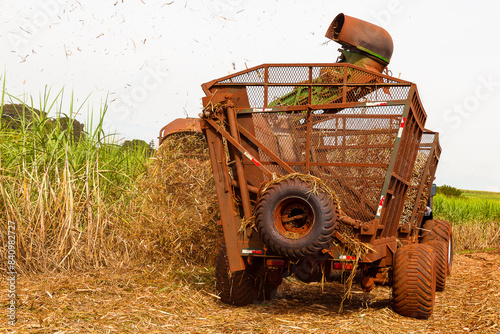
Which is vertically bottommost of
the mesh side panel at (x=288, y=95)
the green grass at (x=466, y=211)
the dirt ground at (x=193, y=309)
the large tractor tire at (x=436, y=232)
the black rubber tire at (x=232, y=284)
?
the dirt ground at (x=193, y=309)

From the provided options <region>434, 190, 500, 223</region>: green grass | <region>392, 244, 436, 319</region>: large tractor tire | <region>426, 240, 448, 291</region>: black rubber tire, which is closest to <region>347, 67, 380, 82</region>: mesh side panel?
<region>392, 244, 436, 319</region>: large tractor tire

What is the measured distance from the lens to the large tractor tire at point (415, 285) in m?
5.25

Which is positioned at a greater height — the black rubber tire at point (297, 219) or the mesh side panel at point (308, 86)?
the mesh side panel at point (308, 86)

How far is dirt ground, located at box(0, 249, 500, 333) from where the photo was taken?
186 inches

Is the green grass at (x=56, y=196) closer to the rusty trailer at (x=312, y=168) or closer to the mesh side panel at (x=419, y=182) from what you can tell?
the rusty trailer at (x=312, y=168)

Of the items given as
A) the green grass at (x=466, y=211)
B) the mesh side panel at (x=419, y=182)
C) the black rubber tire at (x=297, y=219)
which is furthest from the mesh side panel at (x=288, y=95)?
the green grass at (x=466, y=211)

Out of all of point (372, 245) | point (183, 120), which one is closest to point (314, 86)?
point (372, 245)

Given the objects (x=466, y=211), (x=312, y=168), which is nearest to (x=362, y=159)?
(x=312, y=168)

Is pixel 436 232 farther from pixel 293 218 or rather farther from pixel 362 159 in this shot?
pixel 293 218

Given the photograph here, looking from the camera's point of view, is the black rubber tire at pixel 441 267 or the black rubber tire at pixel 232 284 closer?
the black rubber tire at pixel 232 284

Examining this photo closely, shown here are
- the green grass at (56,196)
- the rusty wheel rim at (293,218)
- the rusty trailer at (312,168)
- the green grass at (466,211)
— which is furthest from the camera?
the green grass at (466,211)

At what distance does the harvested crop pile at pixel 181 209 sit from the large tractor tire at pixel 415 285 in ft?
9.60

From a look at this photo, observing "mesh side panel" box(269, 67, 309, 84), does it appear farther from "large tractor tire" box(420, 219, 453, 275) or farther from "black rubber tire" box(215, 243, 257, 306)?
"large tractor tire" box(420, 219, 453, 275)

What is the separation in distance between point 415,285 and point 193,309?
232cm
